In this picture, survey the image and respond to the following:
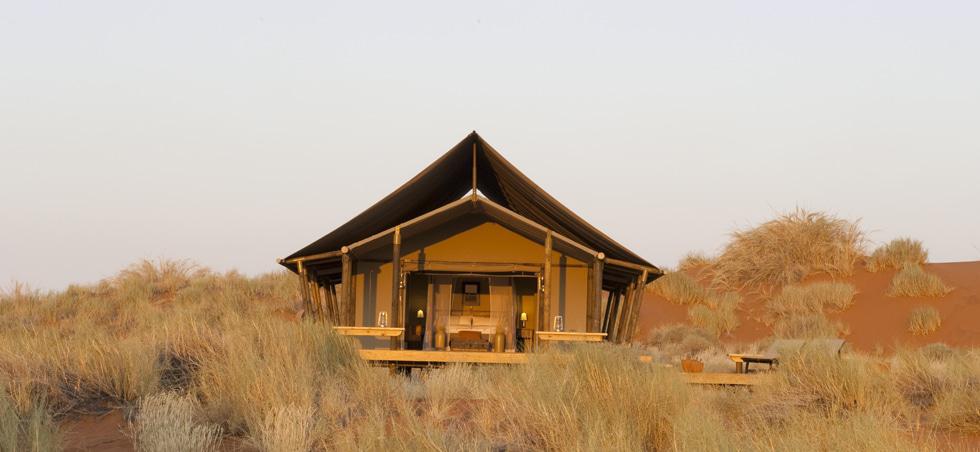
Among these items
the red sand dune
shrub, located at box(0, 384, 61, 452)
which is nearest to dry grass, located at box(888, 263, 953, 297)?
the red sand dune

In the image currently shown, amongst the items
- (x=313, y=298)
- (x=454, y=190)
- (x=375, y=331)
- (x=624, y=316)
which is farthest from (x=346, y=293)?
(x=624, y=316)

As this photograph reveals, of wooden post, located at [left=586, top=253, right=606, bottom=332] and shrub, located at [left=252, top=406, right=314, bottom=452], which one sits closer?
shrub, located at [left=252, top=406, right=314, bottom=452]

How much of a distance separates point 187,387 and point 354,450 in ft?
11.3

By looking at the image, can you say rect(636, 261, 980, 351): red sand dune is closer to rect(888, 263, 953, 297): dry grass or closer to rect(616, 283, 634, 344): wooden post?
rect(888, 263, 953, 297): dry grass

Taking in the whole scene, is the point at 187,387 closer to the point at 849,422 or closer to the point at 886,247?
the point at 849,422

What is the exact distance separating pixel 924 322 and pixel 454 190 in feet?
36.4

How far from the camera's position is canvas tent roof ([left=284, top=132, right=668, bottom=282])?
1260 centimetres

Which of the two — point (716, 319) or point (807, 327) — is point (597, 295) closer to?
point (807, 327)

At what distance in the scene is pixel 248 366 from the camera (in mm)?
7102

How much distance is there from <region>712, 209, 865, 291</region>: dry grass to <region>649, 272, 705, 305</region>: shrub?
0.93m

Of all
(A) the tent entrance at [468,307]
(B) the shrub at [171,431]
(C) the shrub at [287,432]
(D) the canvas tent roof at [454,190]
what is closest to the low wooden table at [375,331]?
(D) the canvas tent roof at [454,190]

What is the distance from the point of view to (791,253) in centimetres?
2505

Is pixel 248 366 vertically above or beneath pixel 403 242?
beneath

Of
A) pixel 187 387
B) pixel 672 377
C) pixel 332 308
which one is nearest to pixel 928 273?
pixel 332 308
